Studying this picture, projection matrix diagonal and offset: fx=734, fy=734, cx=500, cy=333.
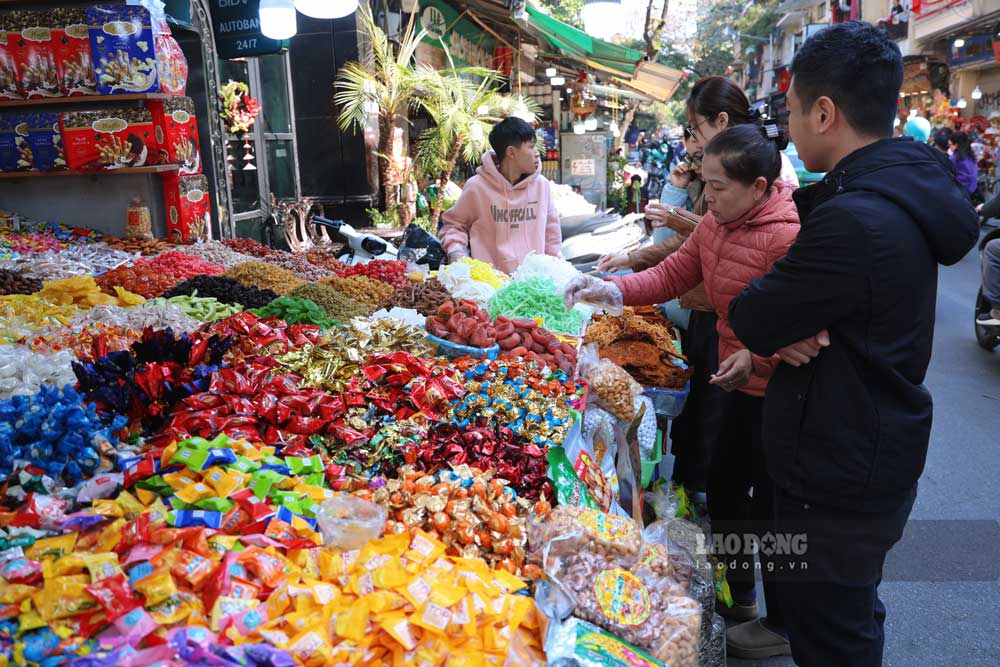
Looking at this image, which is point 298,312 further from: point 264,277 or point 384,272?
point 384,272

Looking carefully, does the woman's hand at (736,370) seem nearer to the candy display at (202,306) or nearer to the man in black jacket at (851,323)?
the man in black jacket at (851,323)

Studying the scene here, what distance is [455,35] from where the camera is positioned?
12.5m

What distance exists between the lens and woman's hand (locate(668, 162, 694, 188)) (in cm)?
360

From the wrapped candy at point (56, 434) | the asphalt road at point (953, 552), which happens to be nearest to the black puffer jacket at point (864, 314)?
the asphalt road at point (953, 552)

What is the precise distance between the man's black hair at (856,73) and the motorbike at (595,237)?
5.25 metres

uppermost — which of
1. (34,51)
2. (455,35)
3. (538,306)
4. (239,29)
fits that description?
(455,35)

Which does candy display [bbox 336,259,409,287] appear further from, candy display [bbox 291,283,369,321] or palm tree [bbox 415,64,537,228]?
palm tree [bbox 415,64,537,228]

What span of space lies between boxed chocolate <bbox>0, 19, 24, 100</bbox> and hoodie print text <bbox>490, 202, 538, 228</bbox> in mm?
3583

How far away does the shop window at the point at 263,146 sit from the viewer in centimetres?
771

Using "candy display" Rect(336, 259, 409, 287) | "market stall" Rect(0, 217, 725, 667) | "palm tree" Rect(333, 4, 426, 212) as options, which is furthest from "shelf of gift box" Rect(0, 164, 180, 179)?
"palm tree" Rect(333, 4, 426, 212)

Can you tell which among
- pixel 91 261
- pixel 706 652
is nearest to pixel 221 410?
pixel 706 652

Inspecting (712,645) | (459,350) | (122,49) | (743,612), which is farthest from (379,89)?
(712,645)

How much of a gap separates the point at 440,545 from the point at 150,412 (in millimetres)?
930

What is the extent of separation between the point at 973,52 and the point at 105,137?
25492mm
